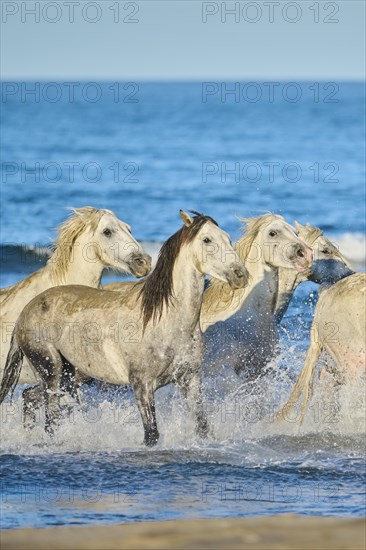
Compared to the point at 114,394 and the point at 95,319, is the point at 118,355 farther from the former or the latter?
the point at 114,394

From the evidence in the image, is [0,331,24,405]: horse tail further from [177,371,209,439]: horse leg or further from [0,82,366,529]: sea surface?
[177,371,209,439]: horse leg

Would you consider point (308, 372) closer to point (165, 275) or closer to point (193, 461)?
point (193, 461)

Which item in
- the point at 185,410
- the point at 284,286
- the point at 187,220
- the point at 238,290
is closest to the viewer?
the point at 187,220

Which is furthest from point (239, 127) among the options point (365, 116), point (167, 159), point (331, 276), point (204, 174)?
point (331, 276)

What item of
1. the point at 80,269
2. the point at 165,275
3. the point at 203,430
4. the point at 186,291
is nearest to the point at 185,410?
the point at 203,430

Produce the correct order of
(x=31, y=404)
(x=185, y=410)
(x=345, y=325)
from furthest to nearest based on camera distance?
(x=31, y=404) < (x=185, y=410) < (x=345, y=325)

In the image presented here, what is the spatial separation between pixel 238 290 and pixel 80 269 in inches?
47.1

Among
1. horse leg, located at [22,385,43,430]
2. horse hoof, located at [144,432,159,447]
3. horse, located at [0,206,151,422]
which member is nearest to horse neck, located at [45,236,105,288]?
horse, located at [0,206,151,422]

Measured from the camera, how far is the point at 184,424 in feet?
26.3

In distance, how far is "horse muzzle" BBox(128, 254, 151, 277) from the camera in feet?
27.9

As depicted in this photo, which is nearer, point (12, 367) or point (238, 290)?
point (12, 367)

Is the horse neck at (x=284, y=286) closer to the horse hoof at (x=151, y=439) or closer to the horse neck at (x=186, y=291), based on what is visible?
the horse neck at (x=186, y=291)

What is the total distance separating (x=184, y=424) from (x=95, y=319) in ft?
3.09

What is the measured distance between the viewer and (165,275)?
7594mm
